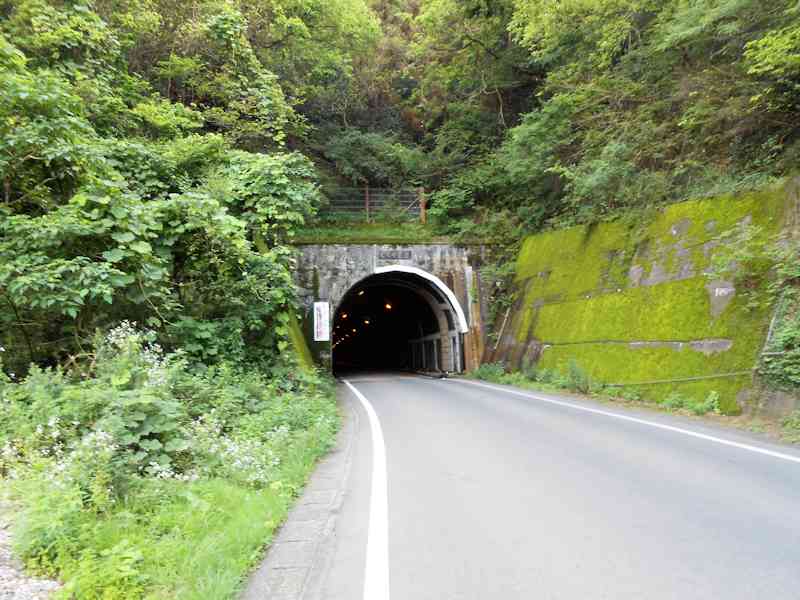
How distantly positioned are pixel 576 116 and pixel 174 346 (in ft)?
48.3

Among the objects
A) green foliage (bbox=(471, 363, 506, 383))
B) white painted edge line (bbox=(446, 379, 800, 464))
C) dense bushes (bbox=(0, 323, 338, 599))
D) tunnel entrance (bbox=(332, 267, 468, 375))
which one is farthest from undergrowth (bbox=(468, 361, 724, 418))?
dense bushes (bbox=(0, 323, 338, 599))

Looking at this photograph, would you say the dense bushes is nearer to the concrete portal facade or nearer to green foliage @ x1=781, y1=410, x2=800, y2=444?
green foliage @ x1=781, y1=410, x2=800, y2=444

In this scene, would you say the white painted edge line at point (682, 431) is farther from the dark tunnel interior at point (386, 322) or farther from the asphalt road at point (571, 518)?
the dark tunnel interior at point (386, 322)

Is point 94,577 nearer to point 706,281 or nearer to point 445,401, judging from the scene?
point 445,401

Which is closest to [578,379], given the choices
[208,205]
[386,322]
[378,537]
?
[208,205]

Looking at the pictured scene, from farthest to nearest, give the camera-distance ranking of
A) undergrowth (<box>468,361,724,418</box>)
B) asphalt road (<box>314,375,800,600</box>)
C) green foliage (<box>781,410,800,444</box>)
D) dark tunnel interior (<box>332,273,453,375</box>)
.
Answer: dark tunnel interior (<box>332,273,453,375</box>) < undergrowth (<box>468,361,724,418</box>) < green foliage (<box>781,410,800,444</box>) < asphalt road (<box>314,375,800,600</box>)

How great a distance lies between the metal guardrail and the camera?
75.9 feet

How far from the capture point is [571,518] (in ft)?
12.8

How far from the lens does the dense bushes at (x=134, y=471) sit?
3021 millimetres

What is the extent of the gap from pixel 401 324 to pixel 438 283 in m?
12.9

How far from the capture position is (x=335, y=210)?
76.3 ft

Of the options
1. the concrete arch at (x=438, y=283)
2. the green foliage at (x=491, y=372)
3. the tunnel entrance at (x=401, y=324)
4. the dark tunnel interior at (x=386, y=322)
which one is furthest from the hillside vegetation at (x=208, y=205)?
the dark tunnel interior at (x=386, y=322)

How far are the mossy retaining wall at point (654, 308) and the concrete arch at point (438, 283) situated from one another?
382 cm

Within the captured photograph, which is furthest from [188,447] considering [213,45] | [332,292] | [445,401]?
[332,292]
